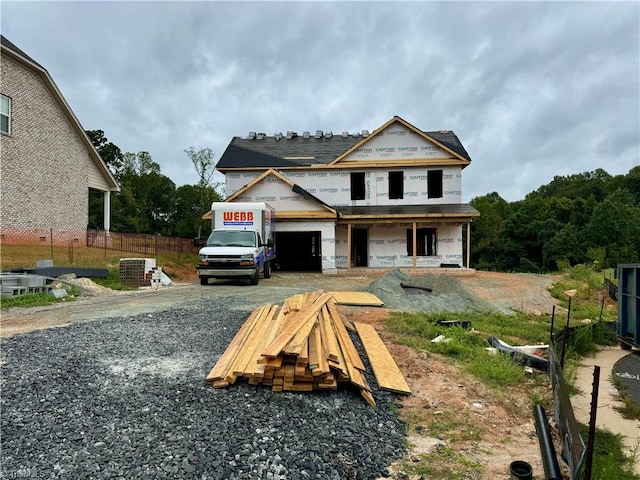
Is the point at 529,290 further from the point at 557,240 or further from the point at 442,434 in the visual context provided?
the point at 557,240

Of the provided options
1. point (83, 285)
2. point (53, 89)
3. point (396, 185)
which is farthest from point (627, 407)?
point (53, 89)

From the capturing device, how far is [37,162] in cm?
1847

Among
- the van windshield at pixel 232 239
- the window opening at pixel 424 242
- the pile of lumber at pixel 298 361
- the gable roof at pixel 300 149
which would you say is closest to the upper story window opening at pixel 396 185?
the window opening at pixel 424 242

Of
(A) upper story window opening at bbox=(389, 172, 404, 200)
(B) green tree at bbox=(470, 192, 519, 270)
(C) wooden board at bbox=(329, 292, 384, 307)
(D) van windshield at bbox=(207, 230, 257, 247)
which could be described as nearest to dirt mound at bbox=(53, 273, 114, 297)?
(D) van windshield at bbox=(207, 230, 257, 247)

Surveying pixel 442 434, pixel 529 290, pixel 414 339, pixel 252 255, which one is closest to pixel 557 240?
pixel 529 290

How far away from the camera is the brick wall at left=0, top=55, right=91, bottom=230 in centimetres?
1695

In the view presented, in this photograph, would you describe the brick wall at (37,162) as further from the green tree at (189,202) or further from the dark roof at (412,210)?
the green tree at (189,202)

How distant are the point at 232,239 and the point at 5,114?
1047 centimetres

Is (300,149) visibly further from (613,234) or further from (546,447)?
(613,234)

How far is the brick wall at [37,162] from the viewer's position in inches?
667

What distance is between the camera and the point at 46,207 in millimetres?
18812

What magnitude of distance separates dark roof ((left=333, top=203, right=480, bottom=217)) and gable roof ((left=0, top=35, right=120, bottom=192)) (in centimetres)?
1307

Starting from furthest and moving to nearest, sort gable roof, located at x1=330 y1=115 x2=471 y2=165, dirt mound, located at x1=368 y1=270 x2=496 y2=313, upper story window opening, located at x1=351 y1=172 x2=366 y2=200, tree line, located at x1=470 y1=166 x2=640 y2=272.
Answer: tree line, located at x1=470 y1=166 x2=640 y2=272
upper story window opening, located at x1=351 y1=172 x2=366 y2=200
gable roof, located at x1=330 y1=115 x2=471 y2=165
dirt mound, located at x1=368 y1=270 x2=496 y2=313

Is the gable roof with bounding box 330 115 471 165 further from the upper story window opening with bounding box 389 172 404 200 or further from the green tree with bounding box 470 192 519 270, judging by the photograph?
the green tree with bounding box 470 192 519 270
